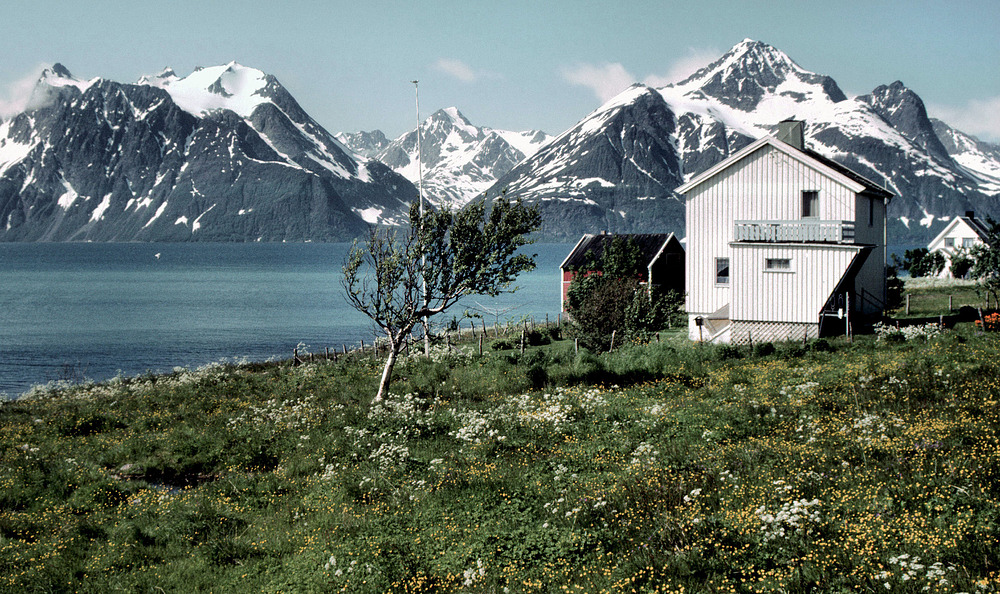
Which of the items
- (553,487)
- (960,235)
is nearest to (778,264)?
(553,487)

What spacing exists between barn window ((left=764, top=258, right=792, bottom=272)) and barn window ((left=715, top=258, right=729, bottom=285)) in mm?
5674

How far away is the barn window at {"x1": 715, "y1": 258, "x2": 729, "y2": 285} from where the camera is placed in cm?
4044

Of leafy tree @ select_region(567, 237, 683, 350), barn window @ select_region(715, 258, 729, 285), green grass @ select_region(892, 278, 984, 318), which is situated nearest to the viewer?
leafy tree @ select_region(567, 237, 683, 350)

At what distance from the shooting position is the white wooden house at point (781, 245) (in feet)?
111

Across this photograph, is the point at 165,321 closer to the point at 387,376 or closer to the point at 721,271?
the point at 721,271

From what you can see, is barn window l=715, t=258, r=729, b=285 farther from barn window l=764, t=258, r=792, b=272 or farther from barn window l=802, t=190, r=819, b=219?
barn window l=764, t=258, r=792, b=272

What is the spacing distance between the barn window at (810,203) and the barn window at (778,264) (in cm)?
463

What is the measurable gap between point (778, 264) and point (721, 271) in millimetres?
6456

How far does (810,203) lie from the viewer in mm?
37625

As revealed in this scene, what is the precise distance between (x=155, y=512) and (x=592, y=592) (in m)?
10.6

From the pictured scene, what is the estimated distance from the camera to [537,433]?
61.2 feet

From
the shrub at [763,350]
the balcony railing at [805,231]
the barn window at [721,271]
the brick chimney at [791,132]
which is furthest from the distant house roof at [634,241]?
the shrub at [763,350]

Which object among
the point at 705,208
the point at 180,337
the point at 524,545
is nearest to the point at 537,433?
the point at 524,545

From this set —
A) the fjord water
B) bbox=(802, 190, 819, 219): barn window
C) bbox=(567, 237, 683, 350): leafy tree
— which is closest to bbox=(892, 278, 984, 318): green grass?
bbox=(802, 190, 819, 219): barn window
